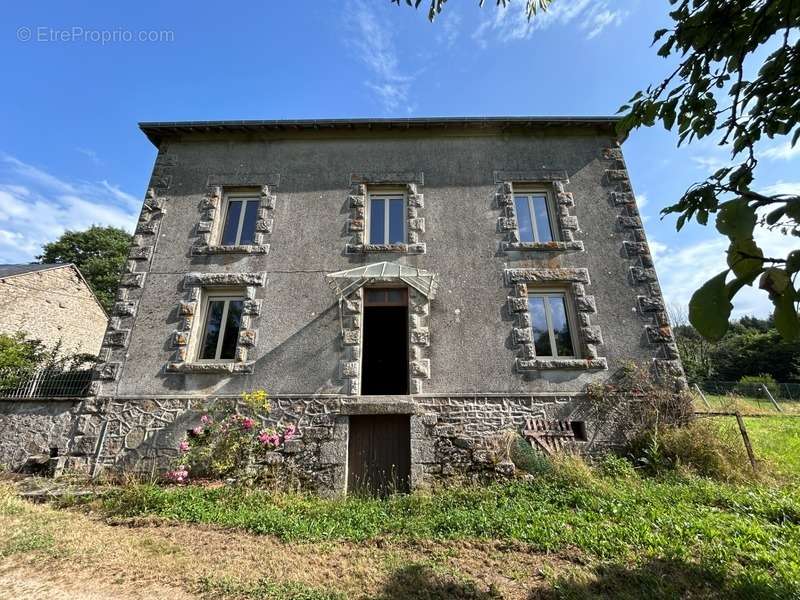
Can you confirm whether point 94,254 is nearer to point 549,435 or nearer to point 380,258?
point 380,258

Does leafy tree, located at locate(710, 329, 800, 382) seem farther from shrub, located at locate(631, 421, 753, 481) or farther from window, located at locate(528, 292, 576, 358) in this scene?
window, located at locate(528, 292, 576, 358)

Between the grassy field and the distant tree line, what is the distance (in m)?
18.4

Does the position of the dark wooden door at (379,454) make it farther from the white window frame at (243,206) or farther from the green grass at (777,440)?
the green grass at (777,440)

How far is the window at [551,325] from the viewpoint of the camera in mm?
6695

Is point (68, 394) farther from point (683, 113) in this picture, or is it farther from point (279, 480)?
point (683, 113)

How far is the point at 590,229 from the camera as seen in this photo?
7441 millimetres

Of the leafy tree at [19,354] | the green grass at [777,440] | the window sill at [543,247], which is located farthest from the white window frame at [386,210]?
the leafy tree at [19,354]

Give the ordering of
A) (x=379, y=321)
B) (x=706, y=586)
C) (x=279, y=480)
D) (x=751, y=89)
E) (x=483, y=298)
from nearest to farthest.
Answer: (x=751, y=89), (x=706, y=586), (x=279, y=480), (x=483, y=298), (x=379, y=321)

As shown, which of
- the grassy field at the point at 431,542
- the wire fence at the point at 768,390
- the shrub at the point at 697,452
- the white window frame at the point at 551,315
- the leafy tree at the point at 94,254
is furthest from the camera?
the leafy tree at the point at 94,254

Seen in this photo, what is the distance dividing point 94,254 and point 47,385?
982 inches

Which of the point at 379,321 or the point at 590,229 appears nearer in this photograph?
the point at 590,229

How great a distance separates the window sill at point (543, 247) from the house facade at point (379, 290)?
3 centimetres

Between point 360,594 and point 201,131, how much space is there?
9388mm

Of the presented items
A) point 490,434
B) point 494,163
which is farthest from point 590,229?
point 490,434
